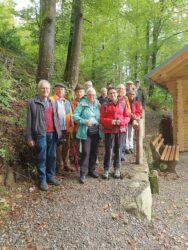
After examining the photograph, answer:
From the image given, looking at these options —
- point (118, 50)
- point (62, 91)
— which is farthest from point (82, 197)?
point (118, 50)

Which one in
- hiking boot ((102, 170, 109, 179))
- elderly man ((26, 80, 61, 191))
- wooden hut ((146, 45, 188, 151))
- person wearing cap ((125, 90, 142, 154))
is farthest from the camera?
wooden hut ((146, 45, 188, 151))

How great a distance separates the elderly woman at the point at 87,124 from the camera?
5.78 metres

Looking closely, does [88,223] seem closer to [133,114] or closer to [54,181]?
[54,181]

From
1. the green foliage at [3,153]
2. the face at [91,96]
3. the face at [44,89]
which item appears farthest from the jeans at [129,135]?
the green foliage at [3,153]

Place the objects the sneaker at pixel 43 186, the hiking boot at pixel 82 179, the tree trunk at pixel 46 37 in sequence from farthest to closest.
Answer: the tree trunk at pixel 46 37, the hiking boot at pixel 82 179, the sneaker at pixel 43 186

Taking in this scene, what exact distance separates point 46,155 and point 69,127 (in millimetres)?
861

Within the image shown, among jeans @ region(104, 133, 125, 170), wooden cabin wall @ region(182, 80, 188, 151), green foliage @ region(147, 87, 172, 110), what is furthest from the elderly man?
green foliage @ region(147, 87, 172, 110)

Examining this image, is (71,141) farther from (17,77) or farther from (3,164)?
(17,77)

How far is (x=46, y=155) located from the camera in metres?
5.61

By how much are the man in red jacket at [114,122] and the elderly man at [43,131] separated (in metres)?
1.02

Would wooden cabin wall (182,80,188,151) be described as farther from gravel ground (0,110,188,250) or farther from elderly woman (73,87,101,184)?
elderly woman (73,87,101,184)

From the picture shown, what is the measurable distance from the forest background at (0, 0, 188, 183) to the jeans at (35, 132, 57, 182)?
21.7 inches

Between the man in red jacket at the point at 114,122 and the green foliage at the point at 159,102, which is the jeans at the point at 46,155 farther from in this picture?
the green foliage at the point at 159,102

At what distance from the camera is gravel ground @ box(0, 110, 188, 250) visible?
4.09 metres
